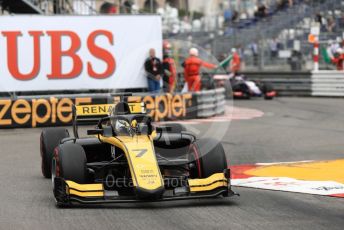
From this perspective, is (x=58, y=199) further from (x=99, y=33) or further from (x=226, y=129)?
(x=99, y=33)

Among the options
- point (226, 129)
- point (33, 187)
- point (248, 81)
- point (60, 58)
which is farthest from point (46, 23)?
point (33, 187)

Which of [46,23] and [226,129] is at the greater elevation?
[46,23]

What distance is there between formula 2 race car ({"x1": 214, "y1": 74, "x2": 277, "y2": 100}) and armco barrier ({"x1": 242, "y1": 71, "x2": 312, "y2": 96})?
104 centimetres

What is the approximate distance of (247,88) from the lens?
2805cm

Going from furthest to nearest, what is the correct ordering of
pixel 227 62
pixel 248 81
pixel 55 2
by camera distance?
pixel 227 62
pixel 248 81
pixel 55 2

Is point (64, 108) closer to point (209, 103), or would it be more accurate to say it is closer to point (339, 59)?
point (209, 103)

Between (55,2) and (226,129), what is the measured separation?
9587mm

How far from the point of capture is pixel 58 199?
8.62 metres

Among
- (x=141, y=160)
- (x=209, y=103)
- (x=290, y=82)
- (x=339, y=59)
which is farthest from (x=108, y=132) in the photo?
(x=290, y=82)

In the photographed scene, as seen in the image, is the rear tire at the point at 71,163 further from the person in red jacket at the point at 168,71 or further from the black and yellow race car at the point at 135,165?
the person in red jacket at the point at 168,71

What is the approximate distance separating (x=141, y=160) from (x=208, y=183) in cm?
74

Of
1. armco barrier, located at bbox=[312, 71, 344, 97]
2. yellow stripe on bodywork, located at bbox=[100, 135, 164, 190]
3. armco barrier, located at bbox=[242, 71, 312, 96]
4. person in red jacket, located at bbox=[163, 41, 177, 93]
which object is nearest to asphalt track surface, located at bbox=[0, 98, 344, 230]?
yellow stripe on bodywork, located at bbox=[100, 135, 164, 190]

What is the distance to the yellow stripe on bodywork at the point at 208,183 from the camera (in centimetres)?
864

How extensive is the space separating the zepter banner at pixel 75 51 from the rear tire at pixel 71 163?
12388 millimetres
